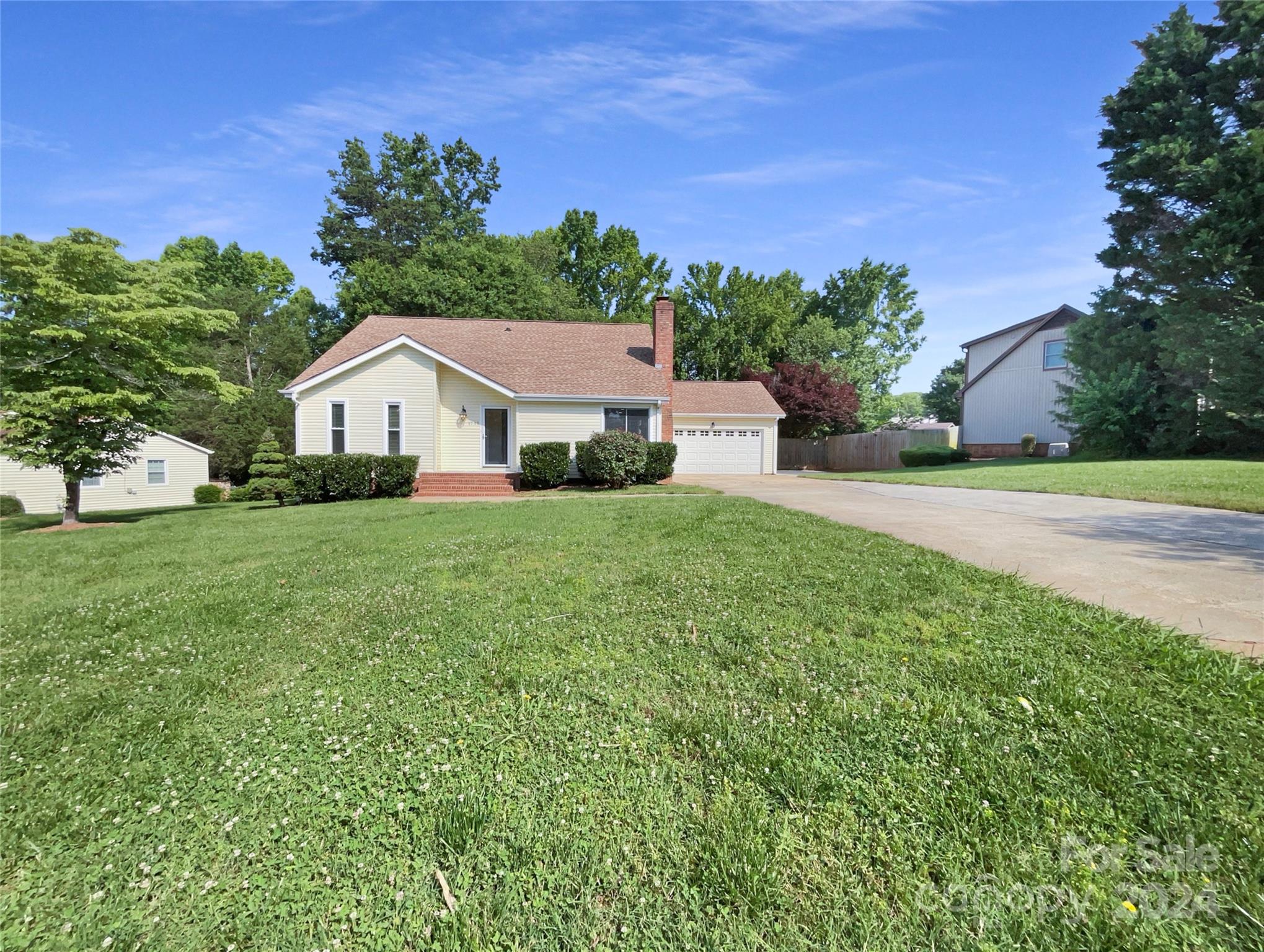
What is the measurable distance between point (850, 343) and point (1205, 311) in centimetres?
2039

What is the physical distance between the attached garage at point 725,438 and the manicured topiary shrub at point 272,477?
1538 cm

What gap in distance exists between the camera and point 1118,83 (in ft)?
63.3

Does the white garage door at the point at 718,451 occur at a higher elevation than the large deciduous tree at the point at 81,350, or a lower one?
lower

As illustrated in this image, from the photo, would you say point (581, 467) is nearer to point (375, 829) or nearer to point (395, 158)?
point (375, 829)

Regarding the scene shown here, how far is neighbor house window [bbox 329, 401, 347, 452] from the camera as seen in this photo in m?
15.8

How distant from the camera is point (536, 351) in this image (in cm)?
1955

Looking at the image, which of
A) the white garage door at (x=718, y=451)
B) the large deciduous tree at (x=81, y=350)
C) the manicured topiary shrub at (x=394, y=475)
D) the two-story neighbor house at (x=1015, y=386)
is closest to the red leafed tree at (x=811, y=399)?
the two-story neighbor house at (x=1015, y=386)

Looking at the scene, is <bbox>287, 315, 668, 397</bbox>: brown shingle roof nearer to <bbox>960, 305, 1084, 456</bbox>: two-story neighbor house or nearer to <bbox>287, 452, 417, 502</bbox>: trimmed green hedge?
<bbox>287, 452, 417, 502</bbox>: trimmed green hedge

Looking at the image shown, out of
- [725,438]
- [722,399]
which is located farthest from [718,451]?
[722,399]

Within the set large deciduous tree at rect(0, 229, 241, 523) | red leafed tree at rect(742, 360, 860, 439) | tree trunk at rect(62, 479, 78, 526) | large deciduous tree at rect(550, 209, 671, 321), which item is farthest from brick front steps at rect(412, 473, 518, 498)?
large deciduous tree at rect(550, 209, 671, 321)

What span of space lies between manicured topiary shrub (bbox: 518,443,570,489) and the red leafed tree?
18.9 m

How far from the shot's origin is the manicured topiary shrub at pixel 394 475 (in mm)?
13797

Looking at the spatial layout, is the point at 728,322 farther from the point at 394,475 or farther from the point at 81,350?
the point at 81,350

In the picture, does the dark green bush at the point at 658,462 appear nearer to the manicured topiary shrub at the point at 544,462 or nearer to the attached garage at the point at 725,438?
the manicured topiary shrub at the point at 544,462
